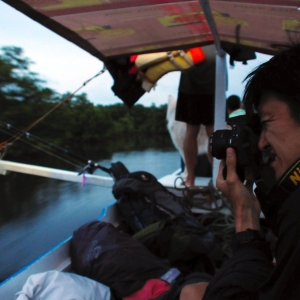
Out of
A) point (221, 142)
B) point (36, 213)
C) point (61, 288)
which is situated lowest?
point (61, 288)

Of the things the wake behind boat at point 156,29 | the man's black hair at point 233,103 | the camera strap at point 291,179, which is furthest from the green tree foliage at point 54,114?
the man's black hair at point 233,103

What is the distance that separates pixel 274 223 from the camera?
3.17 feet

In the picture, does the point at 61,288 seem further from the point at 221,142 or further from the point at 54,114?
the point at 54,114

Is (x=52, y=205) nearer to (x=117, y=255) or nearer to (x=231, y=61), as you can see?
(x=117, y=255)

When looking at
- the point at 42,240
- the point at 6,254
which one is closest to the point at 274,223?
the point at 6,254

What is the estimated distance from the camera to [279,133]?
808 mm

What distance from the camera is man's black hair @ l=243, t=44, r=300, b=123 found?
30.6 inches

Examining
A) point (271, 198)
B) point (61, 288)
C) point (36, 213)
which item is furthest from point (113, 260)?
point (271, 198)

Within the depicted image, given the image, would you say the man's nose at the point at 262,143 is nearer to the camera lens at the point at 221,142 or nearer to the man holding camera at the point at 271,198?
the man holding camera at the point at 271,198

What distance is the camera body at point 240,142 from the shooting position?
3.30 feet

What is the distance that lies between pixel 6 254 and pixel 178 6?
1338 millimetres

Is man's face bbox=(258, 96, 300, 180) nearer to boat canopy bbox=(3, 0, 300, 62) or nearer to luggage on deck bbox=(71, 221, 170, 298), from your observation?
boat canopy bbox=(3, 0, 300, 62)

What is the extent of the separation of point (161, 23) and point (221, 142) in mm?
993

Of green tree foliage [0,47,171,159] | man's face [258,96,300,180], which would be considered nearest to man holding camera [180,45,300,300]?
man's face [258,96,300,180]
